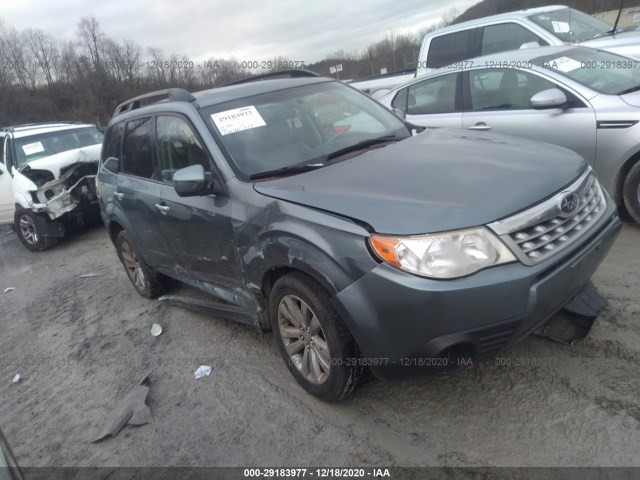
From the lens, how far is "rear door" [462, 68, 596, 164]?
450 centimetres

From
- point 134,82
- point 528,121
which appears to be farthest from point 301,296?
point 134,82

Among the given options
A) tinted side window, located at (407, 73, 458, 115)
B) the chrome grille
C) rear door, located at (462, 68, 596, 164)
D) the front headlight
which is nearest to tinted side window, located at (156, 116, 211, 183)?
the front headlight

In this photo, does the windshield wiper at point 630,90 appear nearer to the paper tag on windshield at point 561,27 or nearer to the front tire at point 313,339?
the paper tag on windshield at point 561,27

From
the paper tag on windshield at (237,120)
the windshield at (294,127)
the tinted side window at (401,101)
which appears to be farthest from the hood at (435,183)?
the tinted side window at (401,101)

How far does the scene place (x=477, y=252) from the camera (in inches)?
88.3

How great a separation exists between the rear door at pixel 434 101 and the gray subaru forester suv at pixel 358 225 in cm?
178

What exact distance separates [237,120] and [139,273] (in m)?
2.39

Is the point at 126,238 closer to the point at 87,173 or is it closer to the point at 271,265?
the point at 271,265

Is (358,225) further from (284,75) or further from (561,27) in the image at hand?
(561,27)

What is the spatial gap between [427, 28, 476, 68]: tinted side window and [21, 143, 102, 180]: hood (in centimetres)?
587

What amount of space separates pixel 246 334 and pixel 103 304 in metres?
2.15

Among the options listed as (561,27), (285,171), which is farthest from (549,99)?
(561,27)

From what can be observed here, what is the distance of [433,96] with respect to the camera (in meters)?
5.88

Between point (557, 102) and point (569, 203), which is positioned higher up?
point (557, 102)
